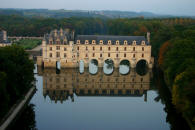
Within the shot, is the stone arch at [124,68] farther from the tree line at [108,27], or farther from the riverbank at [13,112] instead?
the riverbank at [13,112]

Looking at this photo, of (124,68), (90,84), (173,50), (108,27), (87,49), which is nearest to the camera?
(173,50)

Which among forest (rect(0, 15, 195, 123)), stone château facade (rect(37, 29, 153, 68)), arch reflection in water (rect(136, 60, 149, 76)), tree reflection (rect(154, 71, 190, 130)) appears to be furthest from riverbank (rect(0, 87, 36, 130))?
arch reflection in water (rect(136, 60, 149, 76))

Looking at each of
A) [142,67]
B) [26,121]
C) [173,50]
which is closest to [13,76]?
[26,121]

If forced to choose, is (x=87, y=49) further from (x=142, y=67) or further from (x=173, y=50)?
(x=173, y=50)

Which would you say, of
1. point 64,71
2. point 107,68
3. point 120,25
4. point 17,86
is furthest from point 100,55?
point 120,25

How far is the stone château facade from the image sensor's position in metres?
52.9

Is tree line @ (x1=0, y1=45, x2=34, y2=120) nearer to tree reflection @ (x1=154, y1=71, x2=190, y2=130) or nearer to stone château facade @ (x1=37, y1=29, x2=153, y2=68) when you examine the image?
tree reflection @ (x1=154, y1=71, x2=190, y2=130)

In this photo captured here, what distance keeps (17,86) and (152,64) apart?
30.4m

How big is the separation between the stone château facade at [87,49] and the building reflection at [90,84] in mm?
2390

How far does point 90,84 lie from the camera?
43469mm

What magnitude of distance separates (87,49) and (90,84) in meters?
Answer: 11.4

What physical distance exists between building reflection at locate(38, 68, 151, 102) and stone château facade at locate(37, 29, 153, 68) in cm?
239

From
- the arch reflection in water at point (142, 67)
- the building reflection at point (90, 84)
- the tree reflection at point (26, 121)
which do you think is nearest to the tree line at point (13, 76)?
the tree reflection at point (26, 121)

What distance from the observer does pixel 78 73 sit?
164 ft
